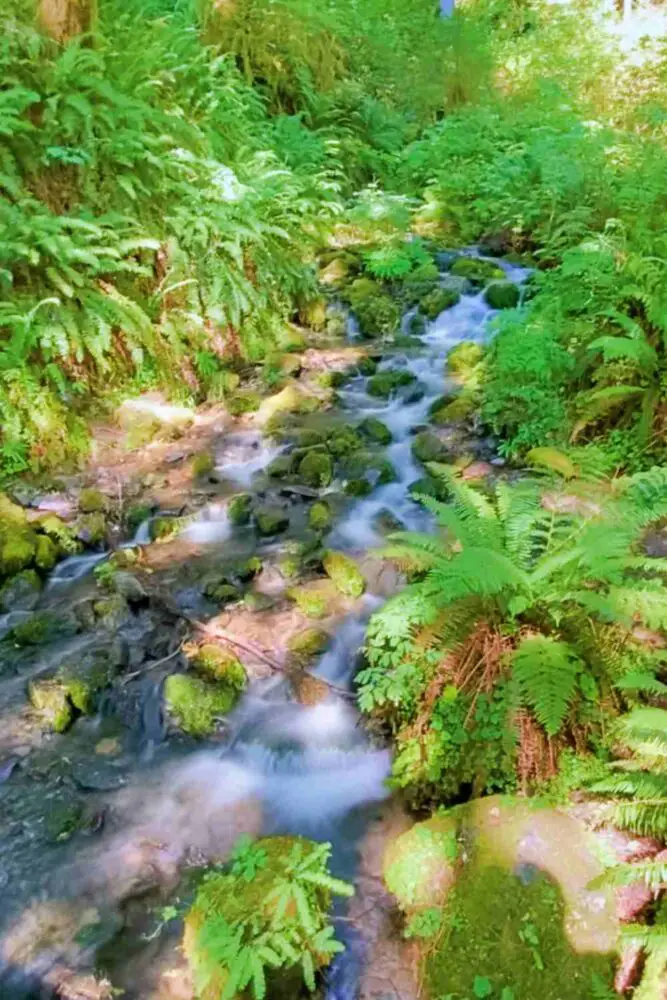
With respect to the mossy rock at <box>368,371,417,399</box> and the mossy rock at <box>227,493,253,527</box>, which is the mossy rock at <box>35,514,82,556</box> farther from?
the mossy rock at <box>368,371,417,399</box>

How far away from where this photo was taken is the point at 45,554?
5734mm

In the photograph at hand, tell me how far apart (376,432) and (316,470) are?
785 mm

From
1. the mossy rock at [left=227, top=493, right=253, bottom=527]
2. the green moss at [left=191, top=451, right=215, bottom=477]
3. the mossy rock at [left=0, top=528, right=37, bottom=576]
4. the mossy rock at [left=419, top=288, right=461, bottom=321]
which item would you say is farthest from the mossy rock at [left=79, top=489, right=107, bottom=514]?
the mossy rock at [left=419, top=288, right=461, bottom=321]

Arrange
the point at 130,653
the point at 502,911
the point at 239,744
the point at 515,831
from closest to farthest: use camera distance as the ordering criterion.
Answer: the point at 502,911
the point at 515,831
the point at 239,744
the point at 130,653

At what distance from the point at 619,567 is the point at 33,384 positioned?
4885 millimetres

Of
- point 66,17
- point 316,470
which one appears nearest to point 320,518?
point 316,470

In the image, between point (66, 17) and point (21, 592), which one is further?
point (66, 17)

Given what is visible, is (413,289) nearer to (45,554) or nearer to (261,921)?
(45,554)

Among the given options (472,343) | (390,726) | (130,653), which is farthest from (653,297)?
(130,653)

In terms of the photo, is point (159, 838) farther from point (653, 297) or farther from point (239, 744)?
point (653, 297)

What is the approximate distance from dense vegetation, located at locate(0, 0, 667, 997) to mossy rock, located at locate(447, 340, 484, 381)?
0.23ft

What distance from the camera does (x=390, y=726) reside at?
438cm

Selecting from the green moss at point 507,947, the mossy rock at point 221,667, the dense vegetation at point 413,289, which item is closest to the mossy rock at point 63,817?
the dense vegetation at point 413,289

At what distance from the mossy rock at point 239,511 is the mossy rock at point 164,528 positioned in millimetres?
425
